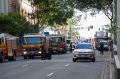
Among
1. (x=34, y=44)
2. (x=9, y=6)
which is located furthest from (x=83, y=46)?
(x=9, y=6)

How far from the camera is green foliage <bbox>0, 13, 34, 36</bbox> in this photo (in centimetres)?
6341

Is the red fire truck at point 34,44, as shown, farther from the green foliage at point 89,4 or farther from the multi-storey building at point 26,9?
the multi-storey building at point 26,9

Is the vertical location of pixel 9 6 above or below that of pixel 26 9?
below

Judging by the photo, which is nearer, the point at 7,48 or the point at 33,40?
the point at 7,48

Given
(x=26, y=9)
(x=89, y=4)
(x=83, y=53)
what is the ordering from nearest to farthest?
(x=83, y=53), (x=89, y=4), (x=26, y=9)

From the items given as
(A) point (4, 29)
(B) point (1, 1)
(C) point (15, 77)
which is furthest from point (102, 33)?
(C) point (15, 77)

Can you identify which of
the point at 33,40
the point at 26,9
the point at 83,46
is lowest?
the point at 83,46

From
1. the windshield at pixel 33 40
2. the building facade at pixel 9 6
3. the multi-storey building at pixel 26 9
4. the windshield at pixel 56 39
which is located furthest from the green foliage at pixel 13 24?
the multi-storey building at pixel 26 9

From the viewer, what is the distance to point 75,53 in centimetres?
4384

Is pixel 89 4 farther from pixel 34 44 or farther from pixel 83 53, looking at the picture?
pixel 34 44

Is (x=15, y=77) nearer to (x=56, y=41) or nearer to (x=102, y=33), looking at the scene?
(x=56, y=41)

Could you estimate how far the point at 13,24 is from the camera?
65.4 meters

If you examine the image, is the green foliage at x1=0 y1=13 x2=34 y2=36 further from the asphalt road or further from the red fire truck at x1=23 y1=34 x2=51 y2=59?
the asphalt road

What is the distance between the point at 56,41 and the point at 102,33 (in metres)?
23.4
